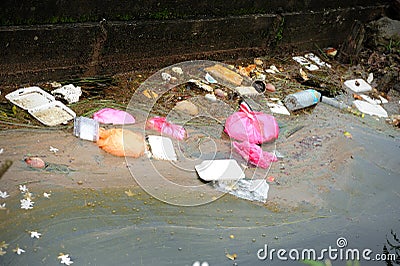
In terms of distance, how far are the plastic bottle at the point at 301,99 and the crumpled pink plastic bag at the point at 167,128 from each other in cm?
116

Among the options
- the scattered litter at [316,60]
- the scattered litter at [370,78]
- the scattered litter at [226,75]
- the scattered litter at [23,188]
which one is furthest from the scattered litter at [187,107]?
the scattered litter at [370,78]

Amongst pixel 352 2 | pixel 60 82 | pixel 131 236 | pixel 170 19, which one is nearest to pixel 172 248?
pixel 131 236

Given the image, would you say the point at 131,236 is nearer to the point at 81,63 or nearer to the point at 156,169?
the point at 156,169

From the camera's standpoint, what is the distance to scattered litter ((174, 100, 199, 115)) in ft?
13.6

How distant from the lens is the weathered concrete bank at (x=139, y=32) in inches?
151

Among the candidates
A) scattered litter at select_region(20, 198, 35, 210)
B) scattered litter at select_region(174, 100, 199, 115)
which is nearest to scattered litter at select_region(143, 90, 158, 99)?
scattered litter at select_region(174, 100, 199, 115)

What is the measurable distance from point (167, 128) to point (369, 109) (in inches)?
81.3

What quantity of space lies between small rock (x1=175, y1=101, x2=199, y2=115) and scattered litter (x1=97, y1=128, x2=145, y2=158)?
1.94ft

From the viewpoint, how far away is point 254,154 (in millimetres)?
3715

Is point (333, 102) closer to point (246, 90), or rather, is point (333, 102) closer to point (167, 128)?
point (246, 90)

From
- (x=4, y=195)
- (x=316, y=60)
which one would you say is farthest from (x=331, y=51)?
(x=4, y=195)

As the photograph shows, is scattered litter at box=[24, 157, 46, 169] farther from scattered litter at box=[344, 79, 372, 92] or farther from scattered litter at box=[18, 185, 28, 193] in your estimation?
scattered litter at box=[344, 79, 372, 92]

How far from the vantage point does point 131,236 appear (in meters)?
2.96

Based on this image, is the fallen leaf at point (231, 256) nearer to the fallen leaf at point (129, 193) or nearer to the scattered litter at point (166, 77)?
the fallen leaf at point (129, 193)
